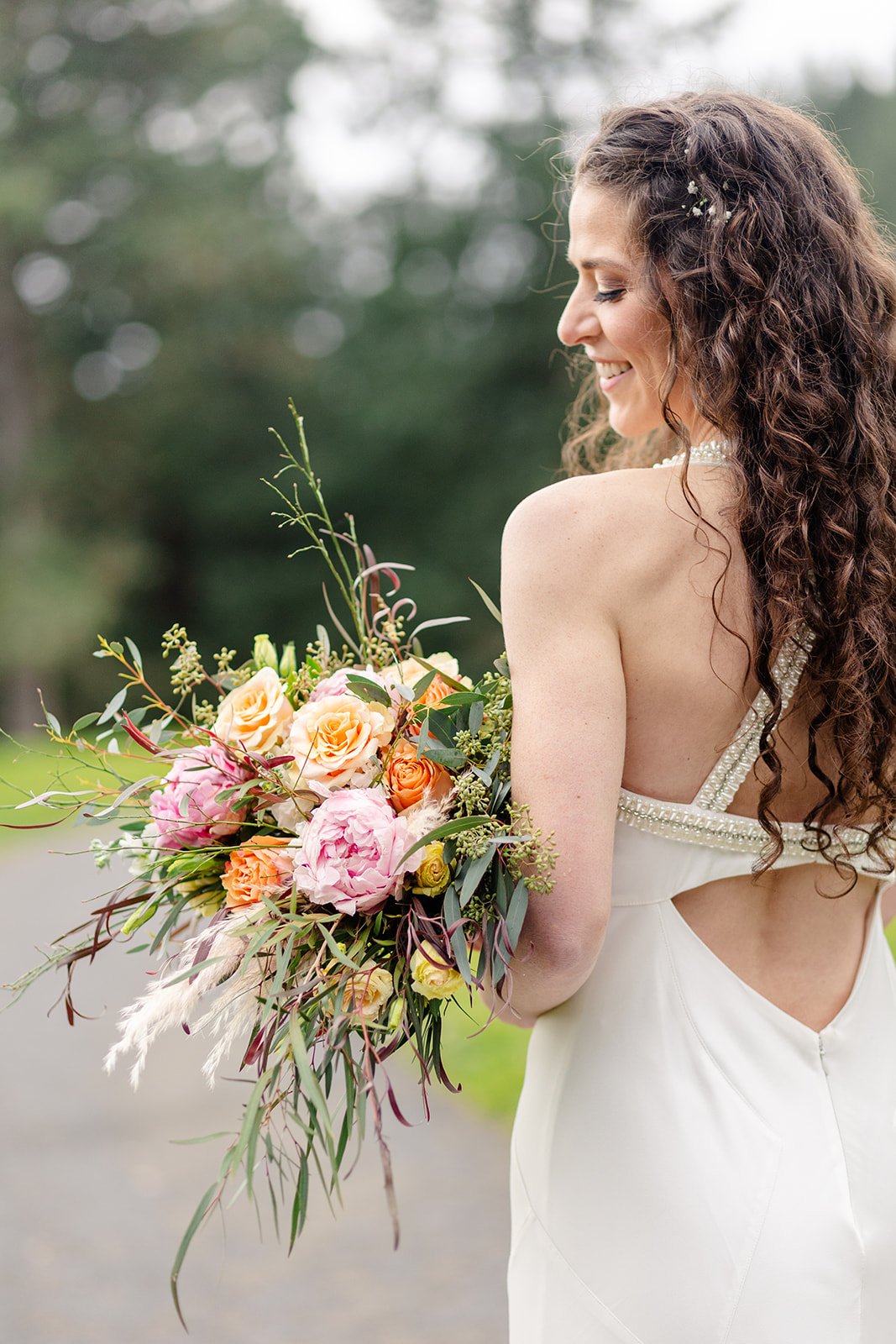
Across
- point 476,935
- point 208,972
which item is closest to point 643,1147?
point 476,935

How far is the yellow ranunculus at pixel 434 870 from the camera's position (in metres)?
1.73

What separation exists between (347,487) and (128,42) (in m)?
7.82

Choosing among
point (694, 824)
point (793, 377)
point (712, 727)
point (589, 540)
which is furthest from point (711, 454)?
point (694, 824)

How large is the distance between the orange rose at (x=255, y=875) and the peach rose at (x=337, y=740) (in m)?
0.12

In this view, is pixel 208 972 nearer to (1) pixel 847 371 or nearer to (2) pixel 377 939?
(2) pixel 377 939

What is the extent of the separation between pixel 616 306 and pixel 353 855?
2.82 ft

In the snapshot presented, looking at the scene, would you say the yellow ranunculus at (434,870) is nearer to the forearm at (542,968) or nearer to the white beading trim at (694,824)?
the forearm at (542,968)

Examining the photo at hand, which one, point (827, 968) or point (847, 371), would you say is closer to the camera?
point (847, 371)

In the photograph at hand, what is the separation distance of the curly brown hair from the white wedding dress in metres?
0.08

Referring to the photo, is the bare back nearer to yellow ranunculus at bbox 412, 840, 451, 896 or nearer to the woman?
the woman

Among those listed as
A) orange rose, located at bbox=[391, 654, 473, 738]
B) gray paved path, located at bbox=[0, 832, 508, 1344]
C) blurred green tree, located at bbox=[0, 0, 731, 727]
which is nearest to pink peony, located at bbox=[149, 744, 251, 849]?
orange rose, located at bbox=[391, 654, 473, 738]

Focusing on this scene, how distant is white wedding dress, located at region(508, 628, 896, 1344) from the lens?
1726mm

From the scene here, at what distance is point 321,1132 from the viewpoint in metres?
1.55

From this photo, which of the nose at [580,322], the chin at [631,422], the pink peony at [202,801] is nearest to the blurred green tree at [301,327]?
the chin at [631,422]
